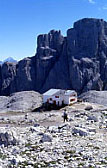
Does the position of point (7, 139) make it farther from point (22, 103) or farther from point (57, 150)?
point (22, 103)

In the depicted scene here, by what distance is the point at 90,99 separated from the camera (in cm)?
7100

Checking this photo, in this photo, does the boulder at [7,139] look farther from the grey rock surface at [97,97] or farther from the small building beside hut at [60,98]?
the grey rock surface at [97,97]

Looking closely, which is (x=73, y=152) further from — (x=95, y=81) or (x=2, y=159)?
(x=95, y=81)

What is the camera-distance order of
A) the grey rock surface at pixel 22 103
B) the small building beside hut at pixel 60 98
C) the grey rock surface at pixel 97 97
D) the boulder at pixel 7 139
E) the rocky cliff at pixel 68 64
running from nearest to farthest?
the boulder at pixel 7 139, the small building beside hut at pixel 60 98, the grey rock surface at pixel 22 103, the grey rock surface at pixel 97 97, the rocky cliff at pixel 68 64

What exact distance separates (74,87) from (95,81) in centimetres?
909

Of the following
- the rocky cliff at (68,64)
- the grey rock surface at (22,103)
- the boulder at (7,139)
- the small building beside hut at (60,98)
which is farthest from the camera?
the rocky cliff at (68,64)

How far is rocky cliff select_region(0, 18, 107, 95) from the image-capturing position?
122 meters

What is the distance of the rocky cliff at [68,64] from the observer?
12200 centimetres

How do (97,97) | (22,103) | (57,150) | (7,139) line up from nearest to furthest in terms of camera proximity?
(57,150), (7,139), (22,103), (97,97)

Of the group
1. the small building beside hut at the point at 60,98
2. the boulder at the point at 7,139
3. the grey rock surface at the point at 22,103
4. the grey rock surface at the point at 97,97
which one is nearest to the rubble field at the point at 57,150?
the boulder at the point at 7,139

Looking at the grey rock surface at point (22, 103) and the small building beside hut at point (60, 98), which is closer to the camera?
the small building beside hut at point (60, 98)

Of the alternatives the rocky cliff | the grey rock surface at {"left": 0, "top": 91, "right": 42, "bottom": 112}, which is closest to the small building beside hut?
the grey rock surface at {"left": 0, "top": 91, "right": 42, "bottom": 112}

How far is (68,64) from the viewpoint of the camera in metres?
127

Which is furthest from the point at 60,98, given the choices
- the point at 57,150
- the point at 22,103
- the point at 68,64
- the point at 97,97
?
the point at 68,64
